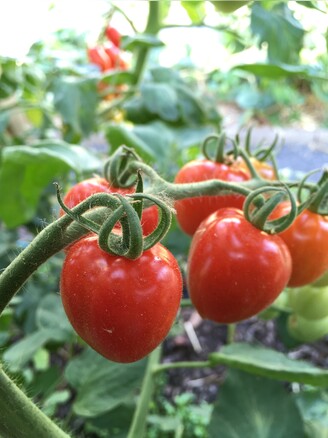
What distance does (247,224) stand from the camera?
517 mm

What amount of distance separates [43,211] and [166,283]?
1.07m

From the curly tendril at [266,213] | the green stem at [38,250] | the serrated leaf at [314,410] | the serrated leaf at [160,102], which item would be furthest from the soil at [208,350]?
the green stem at [38,250]

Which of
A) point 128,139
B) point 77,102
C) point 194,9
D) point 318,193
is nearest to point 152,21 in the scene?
point 194,9

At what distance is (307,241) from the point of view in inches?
22.5

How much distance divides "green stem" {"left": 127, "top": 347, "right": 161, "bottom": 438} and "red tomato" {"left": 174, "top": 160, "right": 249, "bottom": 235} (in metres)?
0.24

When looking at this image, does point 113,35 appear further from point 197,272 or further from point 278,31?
point 197,272

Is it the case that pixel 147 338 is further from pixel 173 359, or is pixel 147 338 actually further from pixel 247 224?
pixel 173 359

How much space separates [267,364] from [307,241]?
21 cm

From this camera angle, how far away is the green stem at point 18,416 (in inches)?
16.3

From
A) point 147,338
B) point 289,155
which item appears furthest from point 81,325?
point 289,155

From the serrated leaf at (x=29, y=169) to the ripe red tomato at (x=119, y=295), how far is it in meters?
0.45

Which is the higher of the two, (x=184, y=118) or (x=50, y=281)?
(x=184, y=118)

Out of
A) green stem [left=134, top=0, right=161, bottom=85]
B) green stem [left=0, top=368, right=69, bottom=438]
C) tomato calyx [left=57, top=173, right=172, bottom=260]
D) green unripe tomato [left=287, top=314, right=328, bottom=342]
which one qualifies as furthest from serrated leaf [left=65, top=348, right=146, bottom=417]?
green stem [left=134, top=0, right=161, bottom=85]

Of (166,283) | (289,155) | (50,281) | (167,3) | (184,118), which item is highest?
(166,283)
